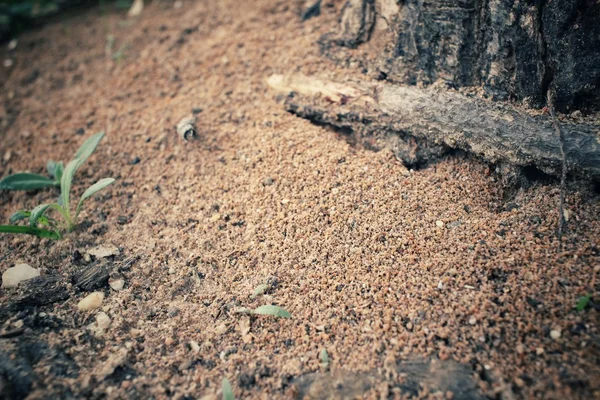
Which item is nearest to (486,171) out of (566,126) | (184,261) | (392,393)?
(566,126)

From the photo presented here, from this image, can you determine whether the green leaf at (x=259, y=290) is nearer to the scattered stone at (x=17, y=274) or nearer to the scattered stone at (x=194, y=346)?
the scattered stone at (x=194, y=346)

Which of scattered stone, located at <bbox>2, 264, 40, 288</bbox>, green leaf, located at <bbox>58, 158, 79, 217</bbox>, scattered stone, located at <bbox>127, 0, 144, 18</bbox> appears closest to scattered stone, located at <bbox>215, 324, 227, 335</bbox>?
scattered stone, located at <bbox>2, 264, 40, 288</bbox>

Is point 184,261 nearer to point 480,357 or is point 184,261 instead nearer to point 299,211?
point 299,211

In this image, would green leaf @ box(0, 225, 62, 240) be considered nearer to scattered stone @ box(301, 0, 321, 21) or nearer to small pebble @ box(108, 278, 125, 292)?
small pebble @ box(108, 278, 125, 292)

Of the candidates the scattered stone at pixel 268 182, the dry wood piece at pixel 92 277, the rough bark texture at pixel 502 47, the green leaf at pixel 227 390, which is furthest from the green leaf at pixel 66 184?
the rough bark texture at pixel 502 47

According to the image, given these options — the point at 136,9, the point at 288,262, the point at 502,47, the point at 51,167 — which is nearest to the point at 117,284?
the point at 288,262

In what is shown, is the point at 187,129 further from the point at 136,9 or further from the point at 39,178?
the point at 136,9
